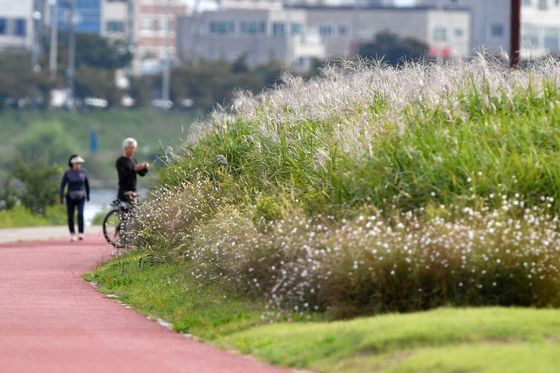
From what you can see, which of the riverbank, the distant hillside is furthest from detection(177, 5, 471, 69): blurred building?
the riverbank

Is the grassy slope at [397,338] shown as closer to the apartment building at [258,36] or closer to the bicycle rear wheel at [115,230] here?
the bicycle rear wheel at [115,230]

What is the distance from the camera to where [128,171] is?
1193 inches

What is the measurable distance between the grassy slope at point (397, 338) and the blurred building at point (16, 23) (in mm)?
136380

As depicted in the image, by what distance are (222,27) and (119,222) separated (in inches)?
5415

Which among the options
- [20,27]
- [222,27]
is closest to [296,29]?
[222,27]

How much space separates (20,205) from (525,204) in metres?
29.9

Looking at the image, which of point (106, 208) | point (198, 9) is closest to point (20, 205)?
point (106, 208)

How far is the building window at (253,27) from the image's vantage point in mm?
164000

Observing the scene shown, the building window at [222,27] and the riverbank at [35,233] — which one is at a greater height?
the building window at [222,27]

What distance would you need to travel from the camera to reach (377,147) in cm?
1909

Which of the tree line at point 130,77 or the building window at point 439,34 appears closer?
the tree line at point 130,77

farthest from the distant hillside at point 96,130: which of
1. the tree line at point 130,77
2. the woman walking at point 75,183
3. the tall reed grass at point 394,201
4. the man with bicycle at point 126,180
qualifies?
the tall reed grass at point 394,201

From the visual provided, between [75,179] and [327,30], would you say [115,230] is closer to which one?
[75,179]

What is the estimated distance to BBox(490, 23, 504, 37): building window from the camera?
150 meters
